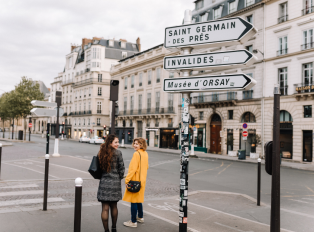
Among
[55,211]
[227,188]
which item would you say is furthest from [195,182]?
[55,211]

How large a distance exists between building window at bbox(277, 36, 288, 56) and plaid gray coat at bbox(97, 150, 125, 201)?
25.4 m

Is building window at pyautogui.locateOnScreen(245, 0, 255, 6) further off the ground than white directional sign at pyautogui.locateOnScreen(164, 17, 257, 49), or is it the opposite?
building window at pyautogui.locateOnScreen(245, 0, 255, 6)

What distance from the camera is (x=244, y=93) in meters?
30.0

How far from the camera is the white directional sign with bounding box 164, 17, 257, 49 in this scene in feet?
16.1

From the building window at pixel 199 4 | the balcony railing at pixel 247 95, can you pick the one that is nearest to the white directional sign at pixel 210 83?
the balcony railing at pixel 247 95

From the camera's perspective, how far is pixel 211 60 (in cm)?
509

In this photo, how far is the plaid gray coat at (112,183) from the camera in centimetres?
496

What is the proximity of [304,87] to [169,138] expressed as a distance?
65.4 feet

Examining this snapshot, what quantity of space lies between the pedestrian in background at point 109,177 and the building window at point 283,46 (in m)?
25.4

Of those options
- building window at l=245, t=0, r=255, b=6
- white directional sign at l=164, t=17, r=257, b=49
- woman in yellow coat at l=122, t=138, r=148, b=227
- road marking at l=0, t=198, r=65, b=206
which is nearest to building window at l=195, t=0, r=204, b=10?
building window at l=245, t=0, r=255, b=6

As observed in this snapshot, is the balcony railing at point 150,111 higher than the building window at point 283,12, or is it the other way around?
the building window at point 283,12

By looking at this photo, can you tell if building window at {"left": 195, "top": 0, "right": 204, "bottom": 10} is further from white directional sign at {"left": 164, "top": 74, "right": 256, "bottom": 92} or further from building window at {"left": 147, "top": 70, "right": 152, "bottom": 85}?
white directional sign at {"left": 164, "top": 74, "right": 256, "bottom": 92}

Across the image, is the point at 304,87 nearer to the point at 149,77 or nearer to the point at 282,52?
the point at 282,52

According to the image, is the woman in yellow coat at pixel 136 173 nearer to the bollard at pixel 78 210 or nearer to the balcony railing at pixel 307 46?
the bollard at pixel 78 210
